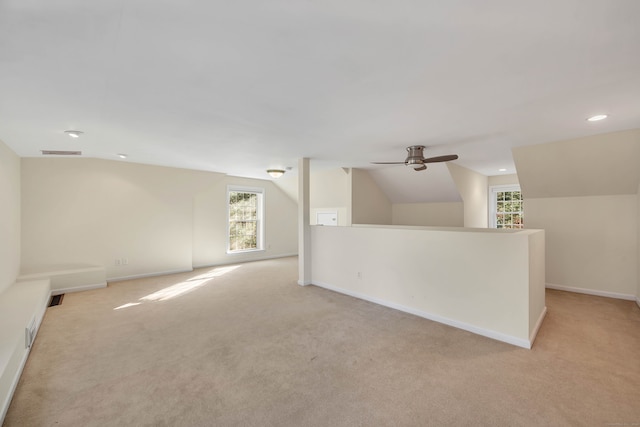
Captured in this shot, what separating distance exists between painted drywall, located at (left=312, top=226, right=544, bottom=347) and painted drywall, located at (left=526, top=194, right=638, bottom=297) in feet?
5.95

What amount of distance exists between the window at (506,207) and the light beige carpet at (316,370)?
343cm

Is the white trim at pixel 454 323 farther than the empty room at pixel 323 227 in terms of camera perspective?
Yes

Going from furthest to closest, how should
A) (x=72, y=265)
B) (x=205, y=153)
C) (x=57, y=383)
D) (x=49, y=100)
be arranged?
(x=72, y=265) < (x=205, y=153) < (x=49, y=100) < (x=57, y=383)

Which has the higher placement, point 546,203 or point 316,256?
point 546,203

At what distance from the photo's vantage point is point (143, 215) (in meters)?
5.50

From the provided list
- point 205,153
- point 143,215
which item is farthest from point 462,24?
point 143,215

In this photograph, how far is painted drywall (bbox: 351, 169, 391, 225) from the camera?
6.02 metres

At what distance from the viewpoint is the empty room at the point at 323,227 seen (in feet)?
4.95

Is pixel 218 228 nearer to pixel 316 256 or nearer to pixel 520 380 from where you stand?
pixel 316 256

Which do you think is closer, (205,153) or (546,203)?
(205,153)

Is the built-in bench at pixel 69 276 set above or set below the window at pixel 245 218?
below

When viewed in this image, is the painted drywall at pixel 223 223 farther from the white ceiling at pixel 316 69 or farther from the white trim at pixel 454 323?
the white trim at pixel 454 323

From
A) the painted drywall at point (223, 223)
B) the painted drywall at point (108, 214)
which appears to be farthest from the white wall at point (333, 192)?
the painted drywall at point (108, 214)

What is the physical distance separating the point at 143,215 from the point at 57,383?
3.93m
